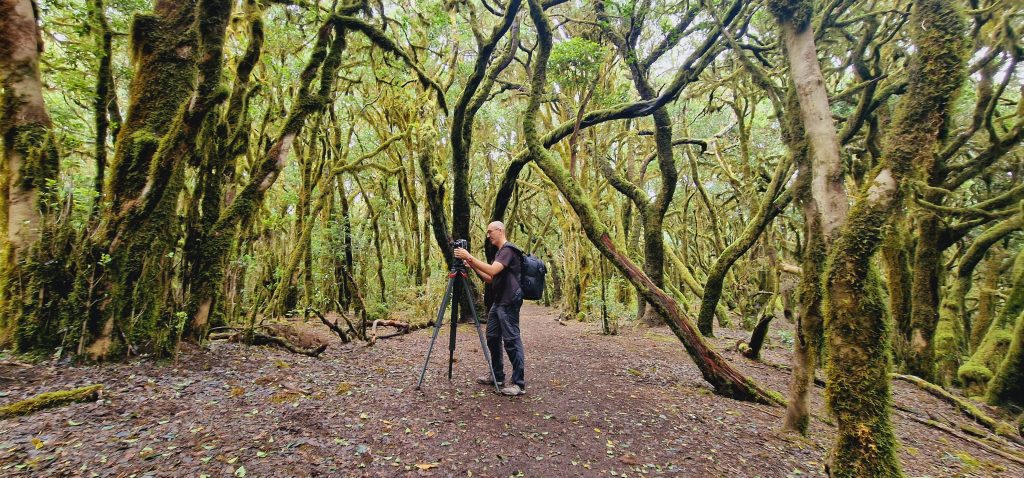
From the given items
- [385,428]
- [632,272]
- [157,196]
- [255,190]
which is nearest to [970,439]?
[632,272]

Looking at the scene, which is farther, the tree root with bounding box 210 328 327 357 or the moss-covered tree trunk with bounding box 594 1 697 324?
the moss-covered tree trunk with bounding box 594 1 697 324

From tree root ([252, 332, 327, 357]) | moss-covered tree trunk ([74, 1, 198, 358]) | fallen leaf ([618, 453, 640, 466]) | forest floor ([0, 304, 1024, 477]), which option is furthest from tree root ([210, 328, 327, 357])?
fallen leaf ([618, 453, 640, 466])

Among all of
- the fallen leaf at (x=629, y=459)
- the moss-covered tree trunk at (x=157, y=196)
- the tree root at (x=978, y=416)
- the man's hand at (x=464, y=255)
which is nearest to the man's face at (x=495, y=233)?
the man's hand at (x=464, y=255)

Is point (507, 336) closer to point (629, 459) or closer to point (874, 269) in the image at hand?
point (629, 459)

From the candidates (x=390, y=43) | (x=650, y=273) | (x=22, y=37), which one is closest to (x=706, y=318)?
(x=650, y=273)

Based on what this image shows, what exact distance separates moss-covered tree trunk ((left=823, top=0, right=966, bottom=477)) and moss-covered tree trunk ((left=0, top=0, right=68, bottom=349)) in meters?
7.09

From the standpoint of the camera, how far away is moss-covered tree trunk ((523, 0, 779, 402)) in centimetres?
521

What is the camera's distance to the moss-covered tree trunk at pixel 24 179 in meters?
3.93

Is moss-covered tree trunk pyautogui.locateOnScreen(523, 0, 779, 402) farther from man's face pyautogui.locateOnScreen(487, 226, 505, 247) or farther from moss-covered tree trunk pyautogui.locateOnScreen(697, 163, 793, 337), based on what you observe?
moss-covered tree trunk pyautogui.locateOnScreen(697, 163, 793, 337)

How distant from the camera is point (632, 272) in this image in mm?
5777

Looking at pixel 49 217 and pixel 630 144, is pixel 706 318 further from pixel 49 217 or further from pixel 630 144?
pixel 49 217

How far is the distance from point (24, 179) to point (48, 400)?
9.70 ft

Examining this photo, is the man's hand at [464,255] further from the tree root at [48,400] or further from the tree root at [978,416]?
the tree root at [978,416]

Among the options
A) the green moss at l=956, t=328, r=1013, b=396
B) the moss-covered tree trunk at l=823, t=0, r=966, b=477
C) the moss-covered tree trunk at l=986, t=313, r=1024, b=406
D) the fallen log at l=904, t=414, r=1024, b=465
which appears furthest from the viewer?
the green moss at l=956, t=328, r=1013, b=396
